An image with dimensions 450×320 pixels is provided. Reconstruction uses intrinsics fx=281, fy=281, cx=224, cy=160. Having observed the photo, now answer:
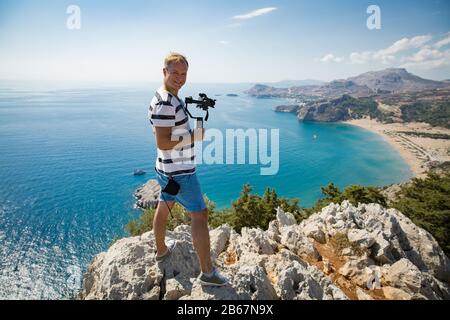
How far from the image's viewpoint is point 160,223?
4.97 meters

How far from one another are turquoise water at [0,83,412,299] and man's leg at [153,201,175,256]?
37.0 metres

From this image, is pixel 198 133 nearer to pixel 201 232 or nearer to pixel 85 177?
pixel 201 232

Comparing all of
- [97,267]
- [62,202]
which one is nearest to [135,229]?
[97,267]

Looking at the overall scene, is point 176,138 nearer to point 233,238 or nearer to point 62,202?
point 233,238

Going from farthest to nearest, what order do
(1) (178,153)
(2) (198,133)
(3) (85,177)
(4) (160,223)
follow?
(3) (85,177) < (4) (160,223) < (1) (178,153) < (2) (198,133)

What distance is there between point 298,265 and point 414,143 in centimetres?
12965

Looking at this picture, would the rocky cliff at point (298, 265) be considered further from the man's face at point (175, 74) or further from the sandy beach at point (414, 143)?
the sandy beach at point (414, 143)

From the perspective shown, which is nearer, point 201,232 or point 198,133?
point 198,133

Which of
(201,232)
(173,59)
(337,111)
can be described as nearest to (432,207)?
(201,232)

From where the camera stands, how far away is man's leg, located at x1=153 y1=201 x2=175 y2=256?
4.75 m

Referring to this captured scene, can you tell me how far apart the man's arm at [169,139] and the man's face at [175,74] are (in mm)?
648

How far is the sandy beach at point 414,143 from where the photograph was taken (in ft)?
291

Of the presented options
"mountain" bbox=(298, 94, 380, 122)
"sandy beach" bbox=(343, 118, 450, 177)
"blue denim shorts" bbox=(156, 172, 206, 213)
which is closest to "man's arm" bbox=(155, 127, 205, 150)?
"blue denim shorts" bbox=(156, 172, 206, 213)

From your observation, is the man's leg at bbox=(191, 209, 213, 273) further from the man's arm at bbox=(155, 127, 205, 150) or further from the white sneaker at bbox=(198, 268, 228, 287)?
the man's arm at bbox=(155, 127, 205, 150)
